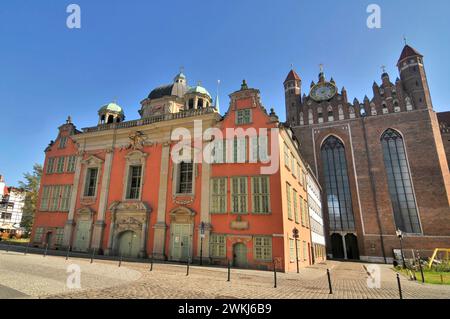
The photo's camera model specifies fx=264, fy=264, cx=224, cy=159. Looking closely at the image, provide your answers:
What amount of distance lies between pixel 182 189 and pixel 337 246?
29.5 metres

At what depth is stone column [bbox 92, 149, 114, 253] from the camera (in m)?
25.2

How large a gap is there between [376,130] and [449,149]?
15.1 m

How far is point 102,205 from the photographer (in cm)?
2623

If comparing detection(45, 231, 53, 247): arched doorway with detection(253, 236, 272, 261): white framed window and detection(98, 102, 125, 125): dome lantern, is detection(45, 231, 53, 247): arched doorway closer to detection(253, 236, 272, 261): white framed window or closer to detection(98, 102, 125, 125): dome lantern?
detection(98, 102, 125, 125): dome lantern

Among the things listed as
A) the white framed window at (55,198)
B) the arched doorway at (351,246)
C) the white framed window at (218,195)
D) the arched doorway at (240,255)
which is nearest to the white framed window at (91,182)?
the white framed window at (55,198)

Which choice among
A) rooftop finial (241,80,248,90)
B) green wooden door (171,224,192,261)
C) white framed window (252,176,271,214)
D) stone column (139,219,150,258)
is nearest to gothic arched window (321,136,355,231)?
white framed window (252,176,271,214)

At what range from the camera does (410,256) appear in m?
36.1

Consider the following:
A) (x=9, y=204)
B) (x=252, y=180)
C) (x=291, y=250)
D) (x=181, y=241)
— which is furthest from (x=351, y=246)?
(x=9, y=204)

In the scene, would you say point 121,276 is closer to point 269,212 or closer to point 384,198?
point 269,212

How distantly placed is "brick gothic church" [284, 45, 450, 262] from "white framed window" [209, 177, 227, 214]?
27002 mm

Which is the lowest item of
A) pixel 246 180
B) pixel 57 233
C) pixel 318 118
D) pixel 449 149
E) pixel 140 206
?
pixel 57 233

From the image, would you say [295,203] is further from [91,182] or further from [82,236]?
[91,182]

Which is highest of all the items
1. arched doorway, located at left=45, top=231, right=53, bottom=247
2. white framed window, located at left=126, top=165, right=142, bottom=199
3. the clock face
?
the clock face
